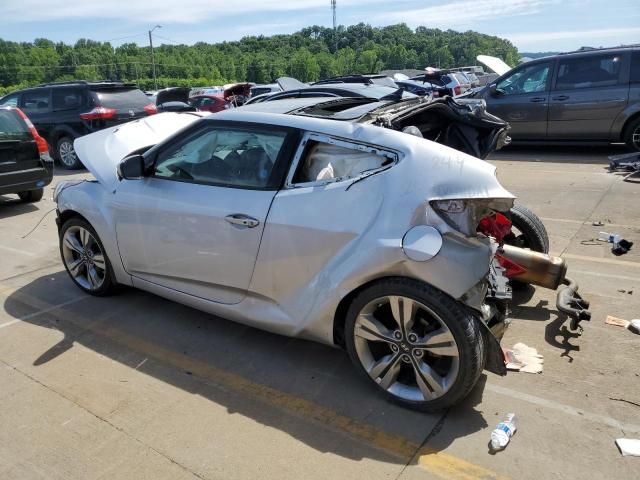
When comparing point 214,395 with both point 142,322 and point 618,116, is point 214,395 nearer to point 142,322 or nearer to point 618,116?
point 142,322

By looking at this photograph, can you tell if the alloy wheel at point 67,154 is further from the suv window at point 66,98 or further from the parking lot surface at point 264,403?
the parking lot surface at point 264,403

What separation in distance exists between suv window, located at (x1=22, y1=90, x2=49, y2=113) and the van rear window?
468 centimetres

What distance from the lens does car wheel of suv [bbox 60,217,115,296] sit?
4441 mm

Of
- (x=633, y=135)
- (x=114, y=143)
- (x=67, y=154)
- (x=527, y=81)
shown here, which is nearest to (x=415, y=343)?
(x=114, y=143)

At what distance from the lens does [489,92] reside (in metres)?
10.7

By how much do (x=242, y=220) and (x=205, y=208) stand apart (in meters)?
0.34

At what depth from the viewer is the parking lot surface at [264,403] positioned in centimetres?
260

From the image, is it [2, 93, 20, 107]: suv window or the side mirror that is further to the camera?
[2, 93, 20, 107]: suv window

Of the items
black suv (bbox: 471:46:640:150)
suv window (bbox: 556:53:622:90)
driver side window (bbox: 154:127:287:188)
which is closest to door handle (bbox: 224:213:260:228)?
driver side window (bbox: 154:127:287:188)

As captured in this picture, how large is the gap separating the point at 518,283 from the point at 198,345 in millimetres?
2551

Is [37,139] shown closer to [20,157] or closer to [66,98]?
[20,157]

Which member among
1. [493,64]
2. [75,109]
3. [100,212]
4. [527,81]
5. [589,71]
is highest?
[493,64]

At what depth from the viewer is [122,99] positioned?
1195cm

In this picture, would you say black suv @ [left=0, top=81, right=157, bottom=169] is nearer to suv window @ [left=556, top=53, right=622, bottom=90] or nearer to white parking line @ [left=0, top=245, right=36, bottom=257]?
white parking line @ [left=0, top=245, right=36, bottom=257]
